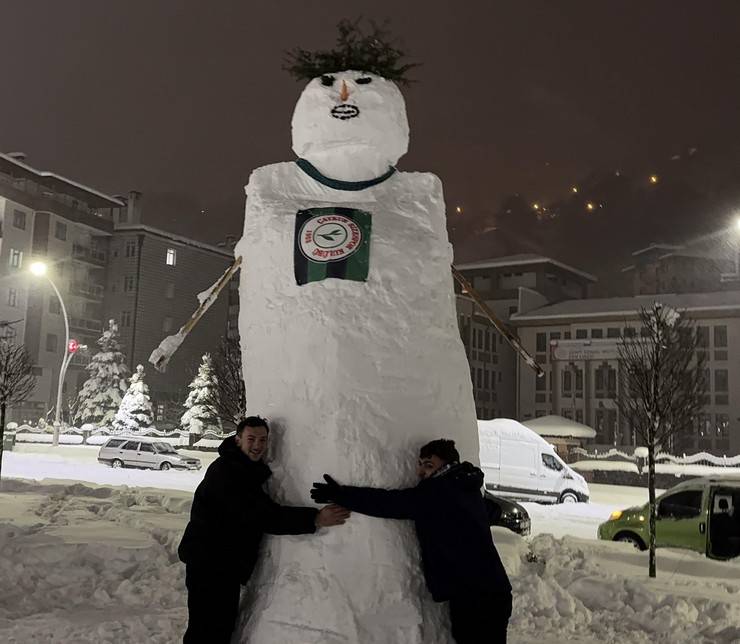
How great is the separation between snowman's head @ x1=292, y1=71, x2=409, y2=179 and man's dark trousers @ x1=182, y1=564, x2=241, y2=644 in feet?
7.80

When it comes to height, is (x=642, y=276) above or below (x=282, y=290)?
above

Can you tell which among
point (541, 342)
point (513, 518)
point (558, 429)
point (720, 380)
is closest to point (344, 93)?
point (513, 518)

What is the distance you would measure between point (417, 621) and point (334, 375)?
51.0 inches

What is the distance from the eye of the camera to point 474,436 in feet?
14.9

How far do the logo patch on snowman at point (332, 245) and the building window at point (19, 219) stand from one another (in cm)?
4279

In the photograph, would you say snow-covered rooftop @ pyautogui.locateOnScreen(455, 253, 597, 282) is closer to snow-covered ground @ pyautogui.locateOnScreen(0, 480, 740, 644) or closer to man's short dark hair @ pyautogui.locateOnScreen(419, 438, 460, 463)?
snow-covered ground @ pyautogui.locateOnScreen(0, 480, 740, 644)

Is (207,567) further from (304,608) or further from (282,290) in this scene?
(282,290)

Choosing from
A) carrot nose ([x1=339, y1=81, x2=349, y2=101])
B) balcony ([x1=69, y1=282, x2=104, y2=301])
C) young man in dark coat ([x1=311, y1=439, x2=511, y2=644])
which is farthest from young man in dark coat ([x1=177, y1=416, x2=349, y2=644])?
balcony ([x1=69, y1=282, x2=104, y2=301])

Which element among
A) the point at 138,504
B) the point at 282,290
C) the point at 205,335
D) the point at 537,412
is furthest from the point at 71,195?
the point at 282,290

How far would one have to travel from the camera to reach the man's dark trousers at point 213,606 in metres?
3.98

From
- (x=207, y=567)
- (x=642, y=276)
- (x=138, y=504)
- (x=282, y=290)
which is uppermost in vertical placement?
(x=642, y=276)

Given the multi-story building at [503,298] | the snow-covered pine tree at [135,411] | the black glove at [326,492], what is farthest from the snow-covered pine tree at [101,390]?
the black glove at [326,492]

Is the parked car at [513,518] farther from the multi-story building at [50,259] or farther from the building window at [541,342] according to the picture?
the multi-story building at [50,259]

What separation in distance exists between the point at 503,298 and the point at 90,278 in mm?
25556
